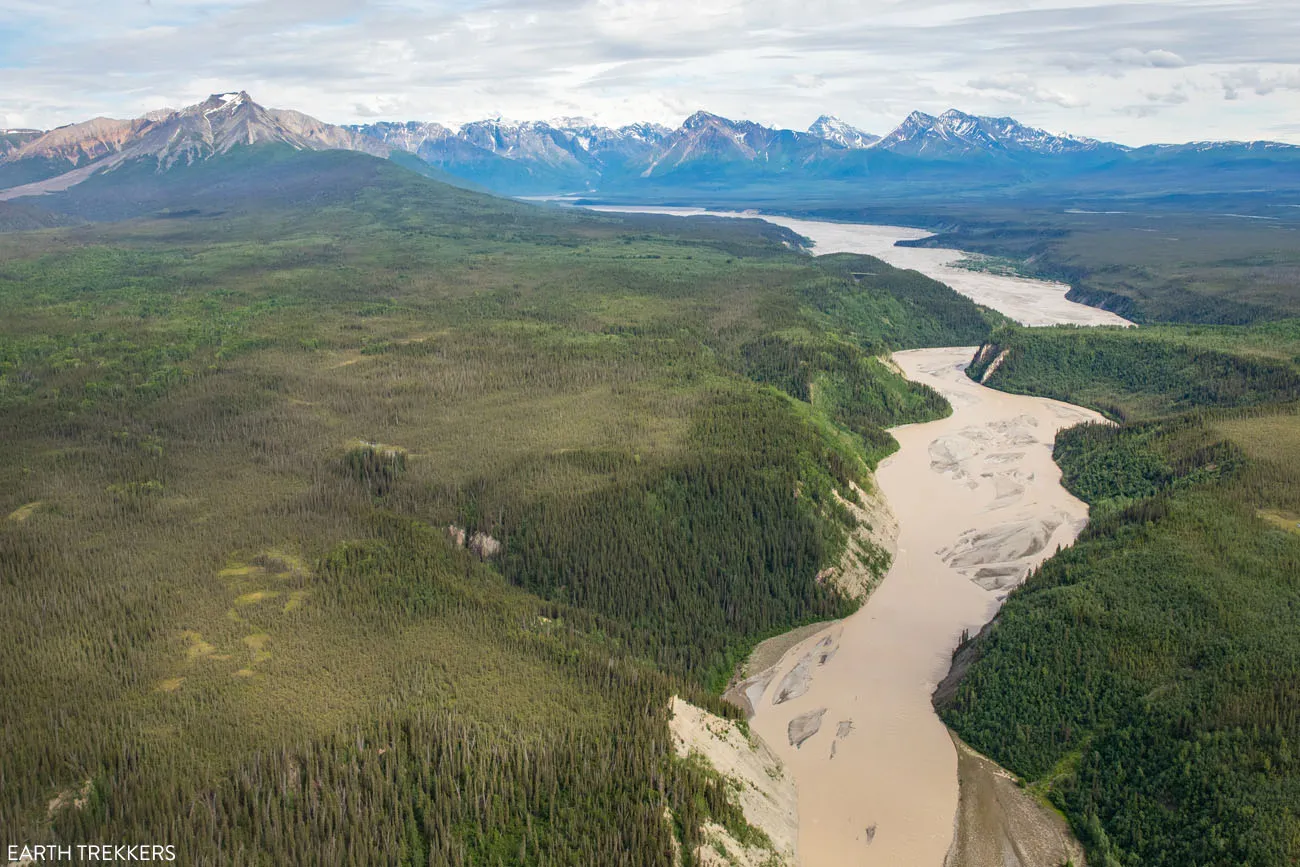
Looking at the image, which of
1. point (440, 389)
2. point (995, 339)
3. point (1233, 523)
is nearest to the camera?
point (1233, 523)

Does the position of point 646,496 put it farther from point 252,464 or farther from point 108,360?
point 108,360

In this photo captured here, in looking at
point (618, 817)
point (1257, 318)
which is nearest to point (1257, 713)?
point (618, 817)

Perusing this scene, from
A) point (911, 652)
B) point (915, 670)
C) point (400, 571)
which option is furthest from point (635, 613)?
point (911, 652)

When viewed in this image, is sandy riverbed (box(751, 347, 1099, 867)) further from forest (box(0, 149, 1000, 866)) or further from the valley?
forest (box(0, 149, 1000, 866))

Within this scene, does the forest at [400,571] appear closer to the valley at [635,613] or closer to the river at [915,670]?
the valley at [635,613]

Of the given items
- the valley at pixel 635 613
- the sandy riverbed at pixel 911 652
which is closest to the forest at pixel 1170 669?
the valley at pixel 635 613

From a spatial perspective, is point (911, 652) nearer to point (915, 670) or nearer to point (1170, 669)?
point (915, 670)

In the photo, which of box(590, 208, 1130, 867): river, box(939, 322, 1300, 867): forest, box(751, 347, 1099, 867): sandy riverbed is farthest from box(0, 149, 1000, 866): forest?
box(939, 322, 1300, 867): forest
